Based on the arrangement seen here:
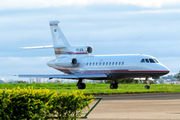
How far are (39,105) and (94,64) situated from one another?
4045cm

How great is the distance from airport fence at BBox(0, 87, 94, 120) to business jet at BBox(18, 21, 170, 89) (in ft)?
108

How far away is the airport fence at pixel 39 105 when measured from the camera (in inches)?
478

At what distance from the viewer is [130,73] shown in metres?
47.2

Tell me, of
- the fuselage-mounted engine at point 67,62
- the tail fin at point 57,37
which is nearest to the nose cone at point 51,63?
the fuselage-mounted engine at point 67,62

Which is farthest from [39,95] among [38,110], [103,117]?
[103,117]

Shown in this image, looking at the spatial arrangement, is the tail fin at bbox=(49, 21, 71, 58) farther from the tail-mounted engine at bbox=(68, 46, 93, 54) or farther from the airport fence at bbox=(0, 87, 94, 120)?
the airport fence at bbox=(0, 87, 94, 120)

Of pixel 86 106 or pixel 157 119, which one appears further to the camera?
pixel 157 119

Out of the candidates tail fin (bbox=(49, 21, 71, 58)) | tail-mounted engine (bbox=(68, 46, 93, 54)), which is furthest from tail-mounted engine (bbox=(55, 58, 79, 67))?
tail fin (bbox=(49, 21, 71, 58))

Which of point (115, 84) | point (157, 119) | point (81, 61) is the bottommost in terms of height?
point (157, 119)

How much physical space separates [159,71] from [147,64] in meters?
1.64

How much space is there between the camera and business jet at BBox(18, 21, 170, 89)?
46.3 meters

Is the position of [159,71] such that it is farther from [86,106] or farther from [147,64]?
[86,106]

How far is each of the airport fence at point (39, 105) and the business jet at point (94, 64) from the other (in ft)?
108

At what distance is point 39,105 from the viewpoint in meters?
12.2
